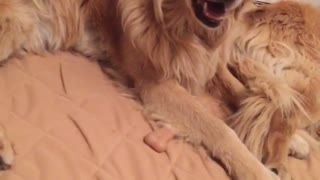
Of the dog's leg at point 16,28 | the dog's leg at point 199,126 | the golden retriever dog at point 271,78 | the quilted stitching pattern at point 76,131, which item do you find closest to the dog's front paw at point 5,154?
the quilted stitching pattern at point 76,131

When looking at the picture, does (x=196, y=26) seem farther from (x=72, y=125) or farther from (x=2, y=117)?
(x=2, y=117)

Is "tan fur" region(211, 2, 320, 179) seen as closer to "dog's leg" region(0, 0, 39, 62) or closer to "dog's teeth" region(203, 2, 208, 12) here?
"dog's teeth" region(203, 2, 208, 12)

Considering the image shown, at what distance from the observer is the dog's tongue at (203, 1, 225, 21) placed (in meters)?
1.35

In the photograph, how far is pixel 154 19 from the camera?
1490 millimetres

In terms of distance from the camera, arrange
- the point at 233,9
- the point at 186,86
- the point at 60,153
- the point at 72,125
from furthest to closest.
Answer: the point at 186,86, the point at 233,9, the point at 72,125, the point at 60,153

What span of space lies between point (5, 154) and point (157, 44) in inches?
25.3

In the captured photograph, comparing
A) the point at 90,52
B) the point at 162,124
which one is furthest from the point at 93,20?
the point at 162,124

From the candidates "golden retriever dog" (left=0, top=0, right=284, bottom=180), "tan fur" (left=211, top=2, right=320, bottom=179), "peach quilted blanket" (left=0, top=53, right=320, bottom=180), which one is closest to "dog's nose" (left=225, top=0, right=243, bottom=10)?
"golden retriever dog" (left=0, top=0, right=284, bottom=180)

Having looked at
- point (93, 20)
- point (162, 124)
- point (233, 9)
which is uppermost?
point (233, 9)

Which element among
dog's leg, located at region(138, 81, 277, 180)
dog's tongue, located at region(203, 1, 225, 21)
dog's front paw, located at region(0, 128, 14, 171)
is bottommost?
dog's leg, located at region(138, 81, 277, 180)

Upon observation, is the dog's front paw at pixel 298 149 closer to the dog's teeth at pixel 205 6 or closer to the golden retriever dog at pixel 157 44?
the golden retriever dog at pixel 157 44

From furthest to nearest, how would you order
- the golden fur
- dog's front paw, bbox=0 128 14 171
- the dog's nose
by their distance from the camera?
the golden fur → the dog's nose → dog's front paw, bbox=0 128 14 171

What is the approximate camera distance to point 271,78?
1.65 m

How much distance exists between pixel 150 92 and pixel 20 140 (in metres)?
0.50
